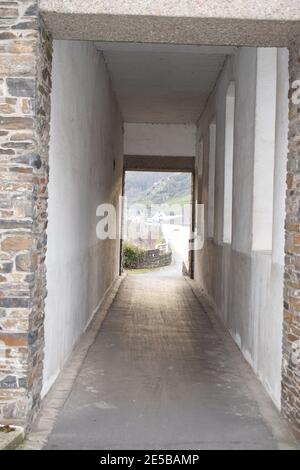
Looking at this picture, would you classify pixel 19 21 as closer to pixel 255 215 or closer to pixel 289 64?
pixel 289 64

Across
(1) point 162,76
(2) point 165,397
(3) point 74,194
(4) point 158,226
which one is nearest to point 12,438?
(2) point 165,397

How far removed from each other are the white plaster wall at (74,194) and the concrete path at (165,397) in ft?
1.58

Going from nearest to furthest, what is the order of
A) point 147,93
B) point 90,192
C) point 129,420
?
point 129,420 → point 90,192 → point 147,93

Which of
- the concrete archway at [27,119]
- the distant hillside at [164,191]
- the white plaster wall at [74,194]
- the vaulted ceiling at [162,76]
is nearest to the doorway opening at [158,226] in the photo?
the distant hillside at [164,191]

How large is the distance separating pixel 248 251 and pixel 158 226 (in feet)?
147

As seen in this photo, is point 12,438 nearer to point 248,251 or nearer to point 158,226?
point 248,251

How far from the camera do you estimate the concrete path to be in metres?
4.05

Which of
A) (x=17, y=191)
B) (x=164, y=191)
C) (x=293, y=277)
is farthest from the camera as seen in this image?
(x=164, y=191)

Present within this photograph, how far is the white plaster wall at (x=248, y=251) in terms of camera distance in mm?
4816

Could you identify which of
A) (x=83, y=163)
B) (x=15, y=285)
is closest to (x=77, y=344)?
→ (x=83, y=163)

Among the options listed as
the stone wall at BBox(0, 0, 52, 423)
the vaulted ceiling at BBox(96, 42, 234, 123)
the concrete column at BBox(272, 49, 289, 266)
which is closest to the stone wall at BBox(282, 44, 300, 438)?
the concrete column at BBox(272, 49, 289, 266)

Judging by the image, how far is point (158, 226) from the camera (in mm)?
51250
